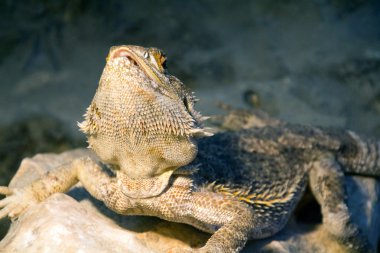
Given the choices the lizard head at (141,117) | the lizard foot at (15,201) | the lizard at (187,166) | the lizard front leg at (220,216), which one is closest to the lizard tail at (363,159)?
the lizard at (187,166)

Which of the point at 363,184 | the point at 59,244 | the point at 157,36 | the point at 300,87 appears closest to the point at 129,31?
the point at 157,36

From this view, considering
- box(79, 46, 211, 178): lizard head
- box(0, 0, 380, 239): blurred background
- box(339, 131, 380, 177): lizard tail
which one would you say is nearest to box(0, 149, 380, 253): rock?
box(339, 131, 380, 177): lizard tail

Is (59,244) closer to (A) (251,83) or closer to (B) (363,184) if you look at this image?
(B) (363,184)

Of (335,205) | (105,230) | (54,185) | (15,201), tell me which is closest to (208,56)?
(335,205)

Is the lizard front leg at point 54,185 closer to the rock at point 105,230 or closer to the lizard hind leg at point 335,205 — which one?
the rock at point 105,230

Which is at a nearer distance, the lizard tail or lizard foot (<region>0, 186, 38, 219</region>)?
lizard foot (<region>0, 186, 38, 219</region>)

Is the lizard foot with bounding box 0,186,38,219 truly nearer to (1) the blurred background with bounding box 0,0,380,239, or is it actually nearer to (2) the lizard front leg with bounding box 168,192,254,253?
(2) the lizard front leg with bounding box 168,192,254,253

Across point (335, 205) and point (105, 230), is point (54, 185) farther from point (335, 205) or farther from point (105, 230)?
point (335, 205)
